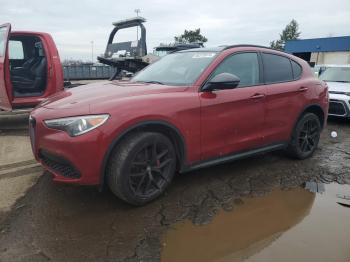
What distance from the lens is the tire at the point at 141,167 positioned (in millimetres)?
3328

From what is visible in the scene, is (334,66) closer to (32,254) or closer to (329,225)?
(329,225)

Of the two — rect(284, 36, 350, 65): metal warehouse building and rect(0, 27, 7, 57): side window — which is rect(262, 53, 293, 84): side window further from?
rect(284, 36, 350, 65): metal warehouse building

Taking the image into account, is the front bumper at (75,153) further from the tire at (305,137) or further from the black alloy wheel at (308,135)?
the black alloy wheel at (308,135)

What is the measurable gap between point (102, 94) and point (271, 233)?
2.14m

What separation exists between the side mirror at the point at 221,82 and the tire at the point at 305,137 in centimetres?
175

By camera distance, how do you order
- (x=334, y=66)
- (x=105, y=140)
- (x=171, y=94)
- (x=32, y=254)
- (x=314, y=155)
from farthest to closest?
(x=334, y=66), (x=314, y=155), (x=171, y=94), (x=105, y=140), (x=32, y=254)

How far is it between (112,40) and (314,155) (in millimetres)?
7722

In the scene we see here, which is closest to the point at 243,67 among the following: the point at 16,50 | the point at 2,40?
the point at 2,40

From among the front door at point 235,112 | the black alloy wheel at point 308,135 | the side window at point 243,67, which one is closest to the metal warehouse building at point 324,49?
the black alloy wheel at point 308,135

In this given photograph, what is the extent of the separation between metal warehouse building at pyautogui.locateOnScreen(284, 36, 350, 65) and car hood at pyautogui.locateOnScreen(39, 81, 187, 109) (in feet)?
119

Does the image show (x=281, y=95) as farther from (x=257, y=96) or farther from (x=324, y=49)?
(x=324, y=49)

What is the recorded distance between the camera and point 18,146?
5953 mm

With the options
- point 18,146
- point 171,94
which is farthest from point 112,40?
point 171,94

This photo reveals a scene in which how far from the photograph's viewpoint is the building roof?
38.3m
